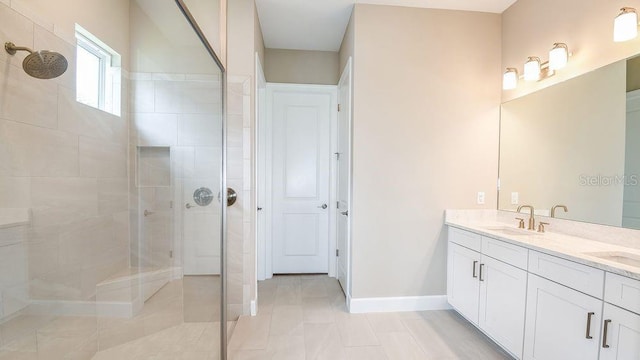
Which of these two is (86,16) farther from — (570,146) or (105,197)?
(570,146)

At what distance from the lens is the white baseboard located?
2391 millimetres

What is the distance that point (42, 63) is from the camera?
99cm

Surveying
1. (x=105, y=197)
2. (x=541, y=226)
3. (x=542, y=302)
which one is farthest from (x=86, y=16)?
(x=541, y=226)

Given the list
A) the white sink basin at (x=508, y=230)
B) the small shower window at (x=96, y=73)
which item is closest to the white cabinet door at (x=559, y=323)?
the white sink basin at (x=508, y=230)

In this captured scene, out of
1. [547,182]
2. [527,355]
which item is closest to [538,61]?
[547,182]

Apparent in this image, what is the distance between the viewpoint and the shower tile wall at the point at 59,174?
90 centimetres

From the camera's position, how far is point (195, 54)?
5.62 ft

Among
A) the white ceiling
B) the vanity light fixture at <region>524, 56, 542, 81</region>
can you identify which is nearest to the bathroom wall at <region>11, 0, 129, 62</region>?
the white ceiling

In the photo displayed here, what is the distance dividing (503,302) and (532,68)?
1.81m

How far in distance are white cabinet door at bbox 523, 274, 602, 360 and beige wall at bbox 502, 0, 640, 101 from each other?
147cm

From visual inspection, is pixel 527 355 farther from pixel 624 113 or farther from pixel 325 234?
pixel 325 234

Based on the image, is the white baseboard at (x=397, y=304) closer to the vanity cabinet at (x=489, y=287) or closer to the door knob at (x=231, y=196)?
the vanity cabinet at (x=489, y=287)

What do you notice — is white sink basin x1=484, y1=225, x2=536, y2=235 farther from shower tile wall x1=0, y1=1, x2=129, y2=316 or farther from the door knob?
shower tile wall x1=0, y1=1, x2=129, y2=316

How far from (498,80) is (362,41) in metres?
1.36
